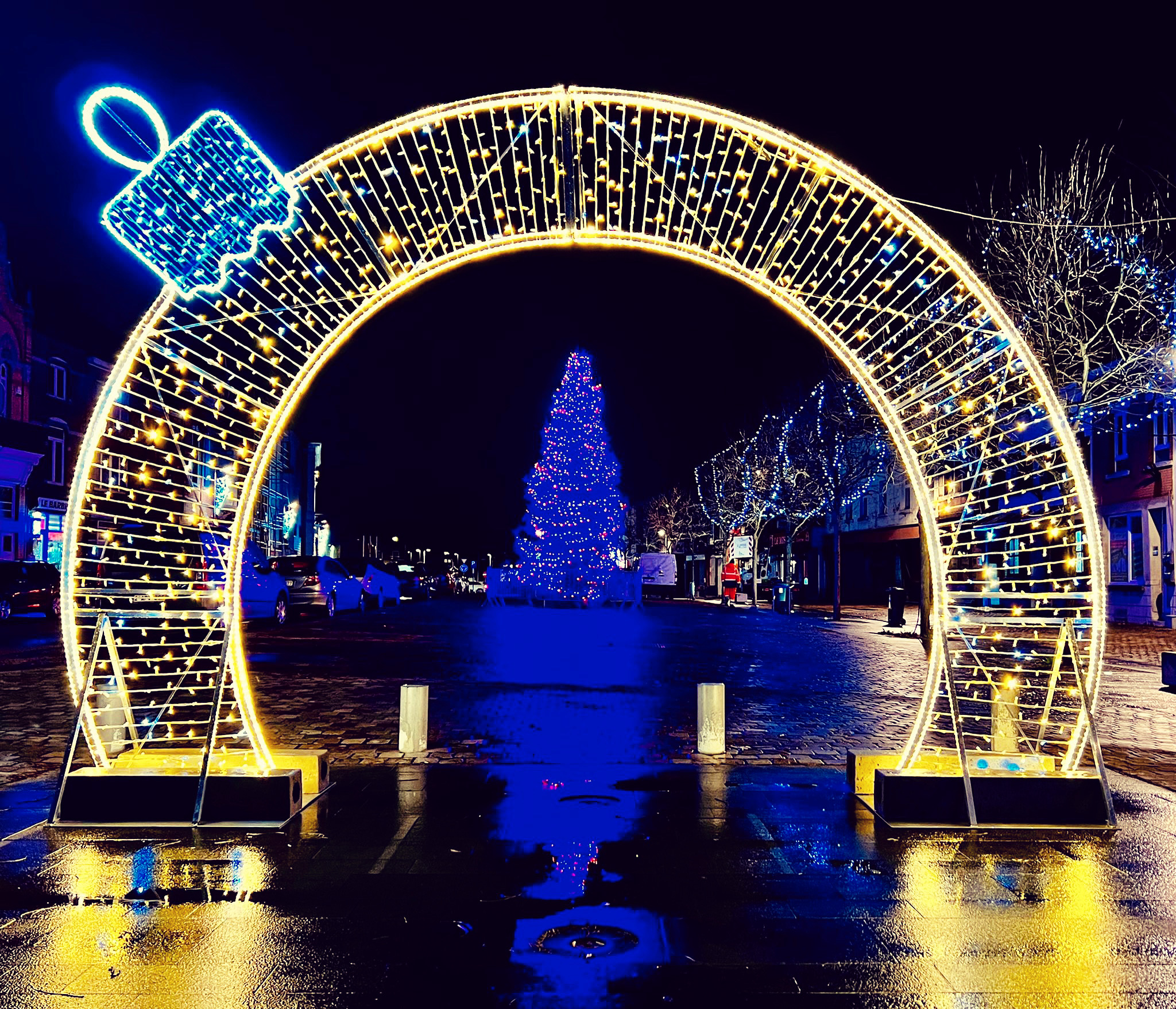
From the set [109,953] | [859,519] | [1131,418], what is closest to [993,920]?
[109,953]

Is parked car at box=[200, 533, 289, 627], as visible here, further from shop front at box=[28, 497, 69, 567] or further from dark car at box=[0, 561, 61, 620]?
shop front at box=[28, 497, 69, 567]

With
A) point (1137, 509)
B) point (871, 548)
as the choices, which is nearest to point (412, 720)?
point (1137, 509)

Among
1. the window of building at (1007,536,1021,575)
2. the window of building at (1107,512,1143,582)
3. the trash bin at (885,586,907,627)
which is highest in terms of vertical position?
the window of building at (1107,512,1143,582)

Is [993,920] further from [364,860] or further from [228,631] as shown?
[228,631]

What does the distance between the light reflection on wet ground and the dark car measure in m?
21.6

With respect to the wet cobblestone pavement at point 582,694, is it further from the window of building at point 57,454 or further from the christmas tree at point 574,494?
the christmas tree at point 574,494

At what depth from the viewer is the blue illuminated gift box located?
6.07 metres

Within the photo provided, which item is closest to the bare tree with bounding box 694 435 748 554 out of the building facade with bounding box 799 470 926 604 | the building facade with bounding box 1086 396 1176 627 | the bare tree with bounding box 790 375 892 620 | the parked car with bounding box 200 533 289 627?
the building facade with bounding box 799 470 926 604

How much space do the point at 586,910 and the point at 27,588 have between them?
25.9 m

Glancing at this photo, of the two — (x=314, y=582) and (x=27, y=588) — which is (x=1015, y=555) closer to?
(x=314, y=582)

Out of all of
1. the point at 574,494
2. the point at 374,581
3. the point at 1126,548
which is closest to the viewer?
the point at 1126,548

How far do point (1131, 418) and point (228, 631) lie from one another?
29.6 meters

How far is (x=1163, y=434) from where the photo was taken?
92.2ft

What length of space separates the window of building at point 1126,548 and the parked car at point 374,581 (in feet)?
81.7
